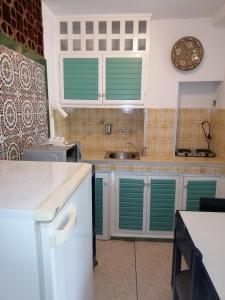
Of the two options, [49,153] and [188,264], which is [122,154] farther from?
[188,264]

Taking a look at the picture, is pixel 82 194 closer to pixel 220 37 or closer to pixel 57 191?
pixel 57 191

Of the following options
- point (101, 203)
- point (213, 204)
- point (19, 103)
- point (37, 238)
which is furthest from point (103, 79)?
point (37, 238)

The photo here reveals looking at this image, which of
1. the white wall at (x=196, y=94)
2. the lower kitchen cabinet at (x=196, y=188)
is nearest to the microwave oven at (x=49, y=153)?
the lower kitchen cabinet at (x=196, y=188)

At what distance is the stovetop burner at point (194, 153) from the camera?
256 centimetres

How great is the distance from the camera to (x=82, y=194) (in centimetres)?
104

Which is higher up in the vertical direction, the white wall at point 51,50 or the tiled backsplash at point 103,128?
the white wall at point 51,50

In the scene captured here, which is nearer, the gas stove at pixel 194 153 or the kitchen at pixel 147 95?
the kitchen at pixel 147 95

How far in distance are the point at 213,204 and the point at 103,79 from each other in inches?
63.3

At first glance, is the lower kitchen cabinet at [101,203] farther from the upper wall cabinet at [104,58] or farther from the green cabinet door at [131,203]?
the upper wall cabinet at [104,58]

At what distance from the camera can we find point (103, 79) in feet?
7.84

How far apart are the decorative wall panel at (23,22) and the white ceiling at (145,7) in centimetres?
24

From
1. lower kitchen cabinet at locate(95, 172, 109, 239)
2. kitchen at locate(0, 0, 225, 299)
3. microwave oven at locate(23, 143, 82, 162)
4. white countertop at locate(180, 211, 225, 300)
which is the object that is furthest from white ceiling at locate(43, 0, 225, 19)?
white countertop at locate(180, 211, 225, 300)

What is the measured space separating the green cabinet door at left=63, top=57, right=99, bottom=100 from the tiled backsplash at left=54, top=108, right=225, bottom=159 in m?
0.32

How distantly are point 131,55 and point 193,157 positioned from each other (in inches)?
50.6
